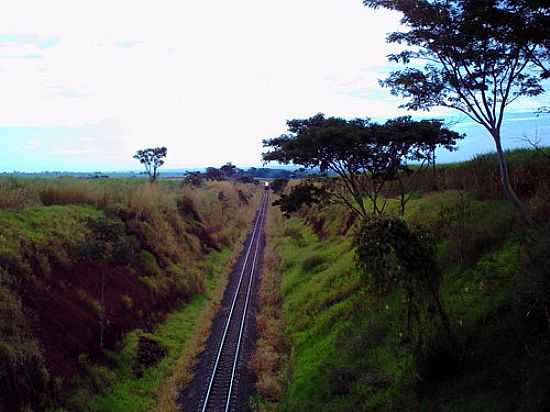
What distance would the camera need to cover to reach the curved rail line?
13.9 m

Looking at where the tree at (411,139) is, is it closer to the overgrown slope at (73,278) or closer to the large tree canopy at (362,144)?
the large tree canopy at (362,144)

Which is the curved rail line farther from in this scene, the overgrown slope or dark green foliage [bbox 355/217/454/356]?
dark green foliage [bbox 355/217/454/356]

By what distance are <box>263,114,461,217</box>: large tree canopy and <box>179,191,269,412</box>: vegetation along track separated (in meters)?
7.49

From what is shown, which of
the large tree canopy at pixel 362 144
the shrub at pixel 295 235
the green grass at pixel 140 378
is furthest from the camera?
the shrub at pixel 295 235

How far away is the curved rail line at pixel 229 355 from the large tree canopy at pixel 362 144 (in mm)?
7500

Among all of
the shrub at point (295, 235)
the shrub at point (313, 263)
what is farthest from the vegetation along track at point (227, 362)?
the shrub at point (295, 235)

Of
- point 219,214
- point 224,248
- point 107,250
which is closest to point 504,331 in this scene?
point 107,250

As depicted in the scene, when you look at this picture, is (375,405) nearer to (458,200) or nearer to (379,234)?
(379,234)

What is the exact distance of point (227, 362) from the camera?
16.7m

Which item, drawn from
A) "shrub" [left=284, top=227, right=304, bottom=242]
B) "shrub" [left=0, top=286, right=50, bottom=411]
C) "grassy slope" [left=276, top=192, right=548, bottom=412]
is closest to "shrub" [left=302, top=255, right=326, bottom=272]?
"grassy slope" [left=276, top=192, right=548, bottom=412]

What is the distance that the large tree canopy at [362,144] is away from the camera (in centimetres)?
1838

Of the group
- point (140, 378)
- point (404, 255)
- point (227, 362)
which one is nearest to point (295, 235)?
Answer: point (227, 362)

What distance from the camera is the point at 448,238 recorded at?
16438mm

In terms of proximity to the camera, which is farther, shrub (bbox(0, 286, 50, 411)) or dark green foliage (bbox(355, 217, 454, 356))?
shrub (bbox(0, 286, 50, 411))
